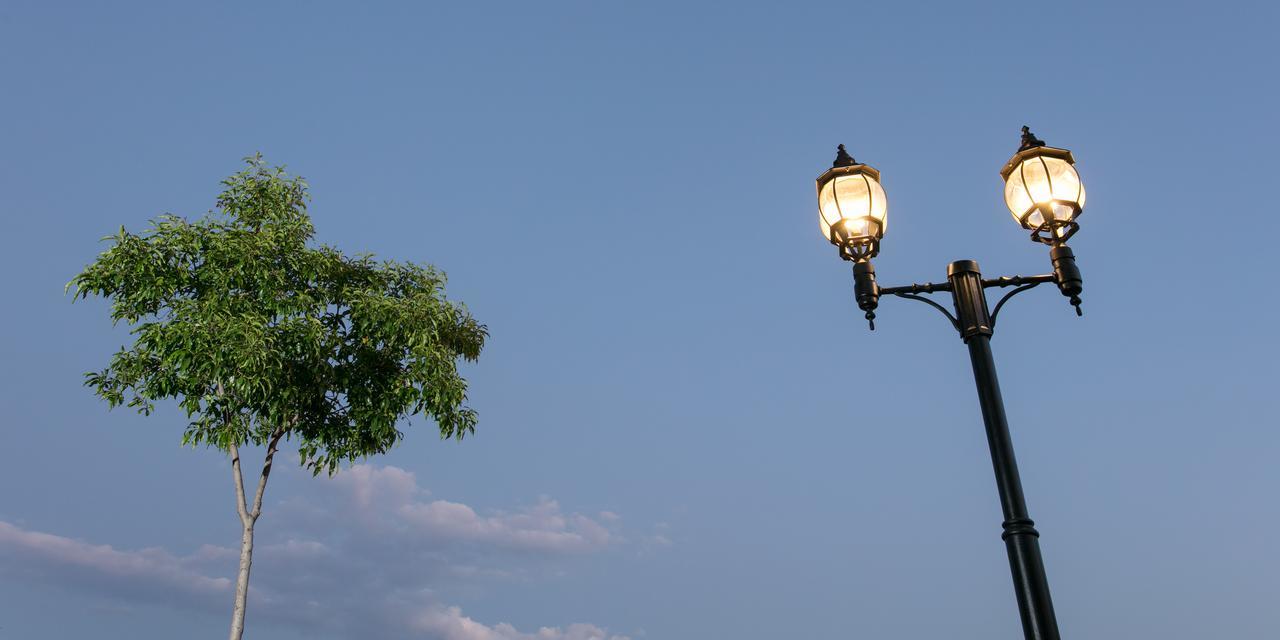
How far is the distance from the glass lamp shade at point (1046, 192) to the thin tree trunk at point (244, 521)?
581 inches

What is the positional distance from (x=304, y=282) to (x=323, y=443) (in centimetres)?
348

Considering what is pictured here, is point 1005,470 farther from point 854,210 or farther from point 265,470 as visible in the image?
point 265,470

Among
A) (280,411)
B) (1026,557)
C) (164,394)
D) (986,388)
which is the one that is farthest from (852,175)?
(164,394)

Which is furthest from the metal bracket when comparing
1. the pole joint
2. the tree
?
the tree

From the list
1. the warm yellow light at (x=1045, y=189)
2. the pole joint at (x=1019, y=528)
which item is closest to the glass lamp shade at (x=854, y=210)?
the warm yellow light at (x=1045, y=189)

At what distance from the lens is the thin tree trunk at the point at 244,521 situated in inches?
624

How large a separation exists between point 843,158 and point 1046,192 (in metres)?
1.47

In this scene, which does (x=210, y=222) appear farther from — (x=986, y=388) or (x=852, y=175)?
(x=986, y=388)

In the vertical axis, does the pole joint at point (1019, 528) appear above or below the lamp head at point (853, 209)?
below

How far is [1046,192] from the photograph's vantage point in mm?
6402

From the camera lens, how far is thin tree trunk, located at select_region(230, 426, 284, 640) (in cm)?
1586

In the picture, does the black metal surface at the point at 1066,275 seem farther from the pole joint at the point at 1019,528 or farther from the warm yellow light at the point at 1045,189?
the pole joint at the point at 1019,528

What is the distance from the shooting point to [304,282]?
18.6 meters

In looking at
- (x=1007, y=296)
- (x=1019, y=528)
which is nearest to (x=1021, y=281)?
(x=1007, y=296)
